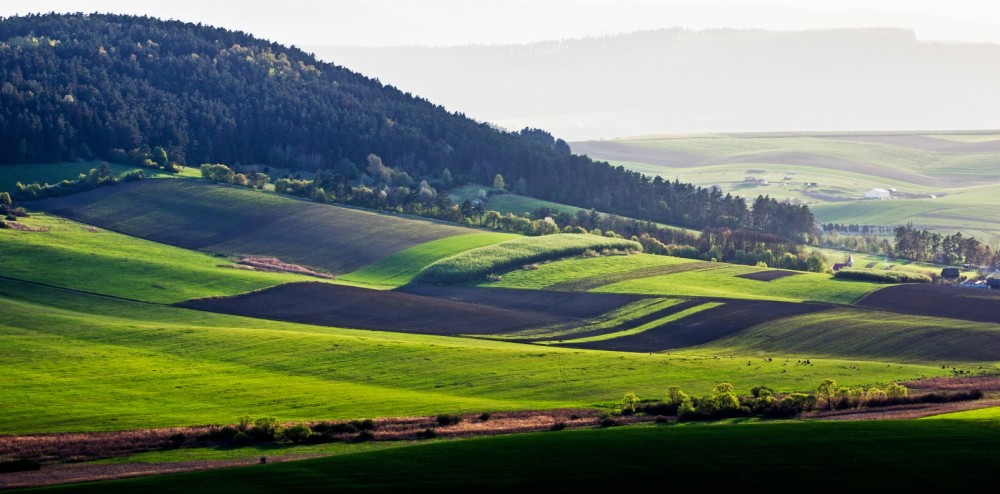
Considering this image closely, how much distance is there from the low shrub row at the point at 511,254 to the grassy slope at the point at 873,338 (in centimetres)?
3815

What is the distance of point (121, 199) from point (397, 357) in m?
91.9

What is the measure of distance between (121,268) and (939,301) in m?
76.7

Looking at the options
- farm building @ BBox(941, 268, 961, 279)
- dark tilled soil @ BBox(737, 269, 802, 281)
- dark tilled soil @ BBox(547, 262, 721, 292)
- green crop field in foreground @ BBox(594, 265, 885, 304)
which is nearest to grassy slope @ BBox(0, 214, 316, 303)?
dark tilled soil @ BBox(547, 262, 721, 292)

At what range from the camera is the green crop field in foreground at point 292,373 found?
76.4 m

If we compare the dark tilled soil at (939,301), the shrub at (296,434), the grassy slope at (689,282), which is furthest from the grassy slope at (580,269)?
the shrub at (296,434)

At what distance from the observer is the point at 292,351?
95062 mm

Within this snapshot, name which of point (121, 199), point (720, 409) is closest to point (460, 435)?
point (720, 409)

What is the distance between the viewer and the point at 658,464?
5575cm

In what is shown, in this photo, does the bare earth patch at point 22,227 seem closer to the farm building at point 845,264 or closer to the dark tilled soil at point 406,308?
the dark tilled soil at point 406,308

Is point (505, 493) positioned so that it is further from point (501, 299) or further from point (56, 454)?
point (501, 299)

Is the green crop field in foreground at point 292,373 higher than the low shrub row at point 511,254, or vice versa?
the low shrub row at point 511,254

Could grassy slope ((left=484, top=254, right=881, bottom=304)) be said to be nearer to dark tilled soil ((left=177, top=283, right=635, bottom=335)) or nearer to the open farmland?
dark tilled soil ((left=177, top=283, right=635, bottom=335))

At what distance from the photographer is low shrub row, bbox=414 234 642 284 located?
13525 centimetres

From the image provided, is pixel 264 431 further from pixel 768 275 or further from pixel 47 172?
pixel 47 172
